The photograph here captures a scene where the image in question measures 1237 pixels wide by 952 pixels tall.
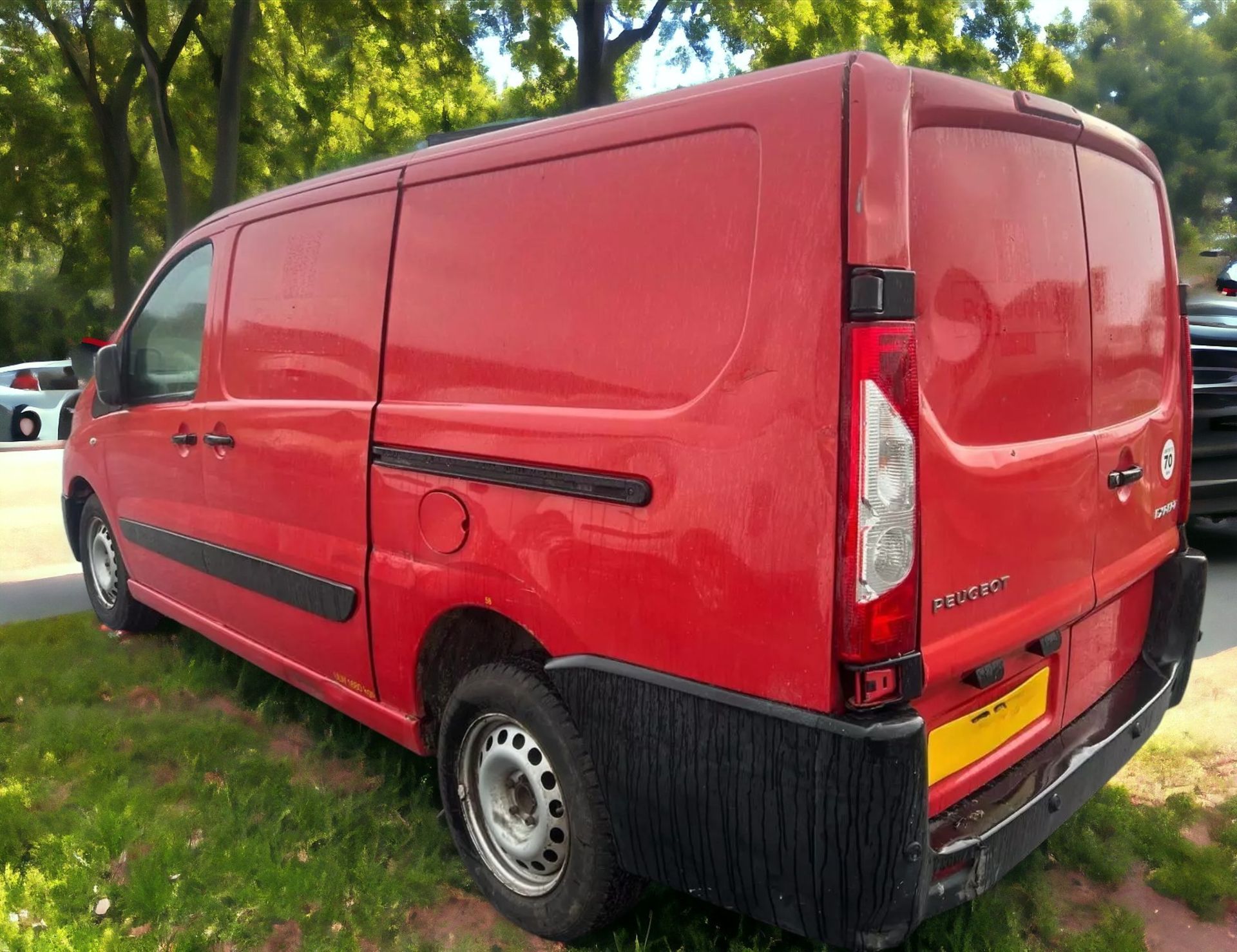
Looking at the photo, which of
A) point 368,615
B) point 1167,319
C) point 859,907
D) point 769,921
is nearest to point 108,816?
point 368,615

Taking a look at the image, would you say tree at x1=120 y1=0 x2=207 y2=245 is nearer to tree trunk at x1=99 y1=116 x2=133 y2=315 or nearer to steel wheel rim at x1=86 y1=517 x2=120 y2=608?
tree trunk at x1=99 y1=116 x2=133 y2=315

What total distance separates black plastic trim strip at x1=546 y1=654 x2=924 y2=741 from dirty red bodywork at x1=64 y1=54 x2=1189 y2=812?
2 cm

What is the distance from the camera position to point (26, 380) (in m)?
15.7


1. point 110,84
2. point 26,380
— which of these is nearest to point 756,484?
point 26,380

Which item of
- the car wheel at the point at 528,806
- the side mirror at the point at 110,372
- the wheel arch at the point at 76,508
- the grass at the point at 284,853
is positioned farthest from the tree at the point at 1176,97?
the car wheel at the point at 528,806

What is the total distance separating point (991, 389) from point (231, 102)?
13.6m

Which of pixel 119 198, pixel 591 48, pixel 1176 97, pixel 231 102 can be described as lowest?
pixel 119 198

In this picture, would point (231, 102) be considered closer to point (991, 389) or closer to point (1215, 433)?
point (1215, 433)

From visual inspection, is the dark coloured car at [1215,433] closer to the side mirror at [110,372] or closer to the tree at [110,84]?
the side mirror at [110,372]

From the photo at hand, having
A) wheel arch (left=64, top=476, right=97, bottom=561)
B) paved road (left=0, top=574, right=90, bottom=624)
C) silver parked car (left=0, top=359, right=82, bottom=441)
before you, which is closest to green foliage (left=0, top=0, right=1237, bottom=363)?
silver parked car (left=0, top=359, right=82, bottom=441)

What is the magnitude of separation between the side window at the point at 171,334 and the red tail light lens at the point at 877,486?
2834 millimetres

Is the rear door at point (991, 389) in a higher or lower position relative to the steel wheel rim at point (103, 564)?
higher

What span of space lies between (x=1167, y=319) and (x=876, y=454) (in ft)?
5.37

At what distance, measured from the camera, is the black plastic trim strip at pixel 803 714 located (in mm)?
1938
